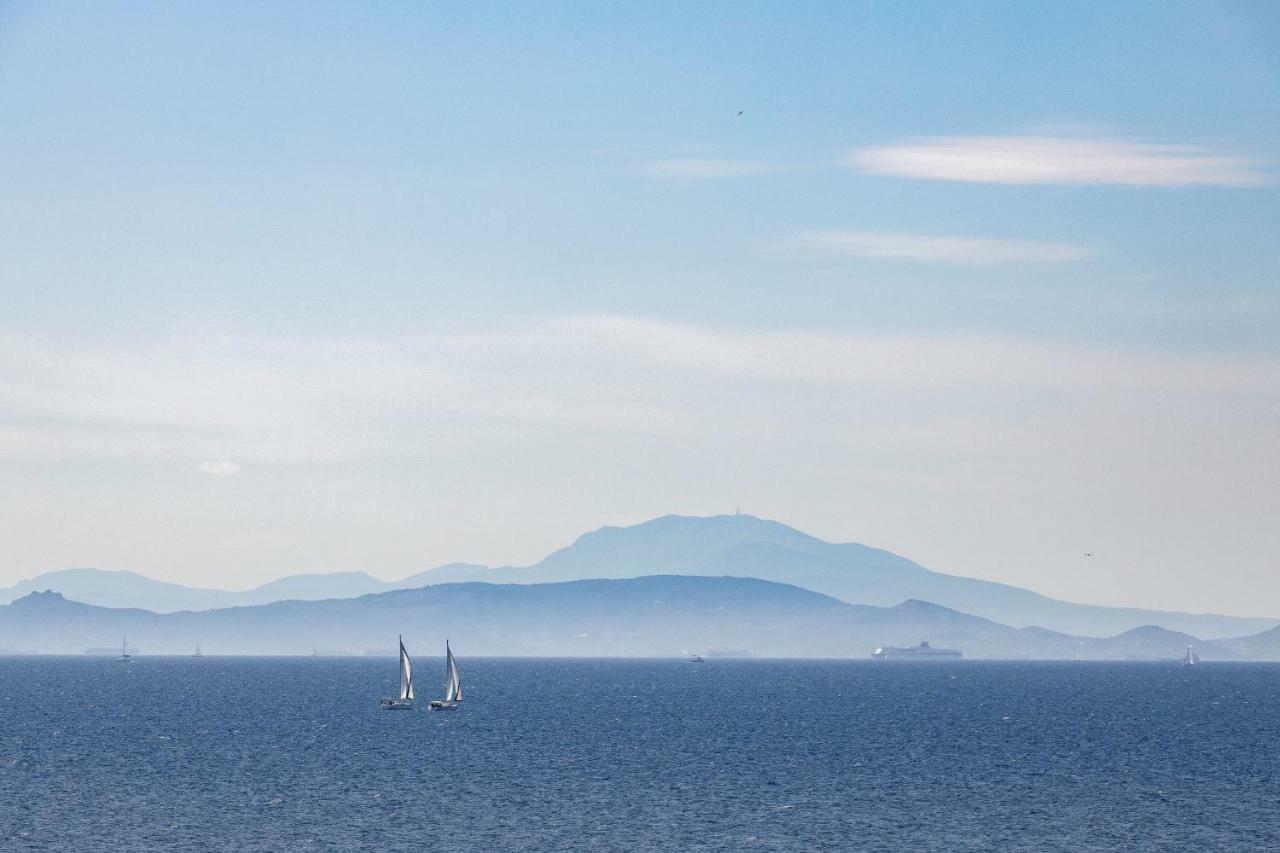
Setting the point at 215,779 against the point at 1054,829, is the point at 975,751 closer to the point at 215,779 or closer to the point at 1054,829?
the point at 1054,829

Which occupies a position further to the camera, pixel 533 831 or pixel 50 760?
pixel 50 760

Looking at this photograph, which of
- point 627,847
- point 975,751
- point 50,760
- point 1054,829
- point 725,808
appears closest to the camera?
point 627,847

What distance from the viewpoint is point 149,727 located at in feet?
603

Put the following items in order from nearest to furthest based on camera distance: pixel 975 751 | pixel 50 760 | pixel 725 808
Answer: pixel 725 808, pixel 50 760, pixel 975 751

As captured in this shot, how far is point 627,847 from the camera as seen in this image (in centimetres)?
9050

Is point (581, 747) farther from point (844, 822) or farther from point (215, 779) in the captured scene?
point (844, 822)

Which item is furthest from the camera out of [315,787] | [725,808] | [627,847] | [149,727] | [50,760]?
[149,727]

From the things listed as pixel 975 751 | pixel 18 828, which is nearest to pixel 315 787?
pixel 18 828

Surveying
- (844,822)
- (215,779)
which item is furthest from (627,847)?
(215,779)

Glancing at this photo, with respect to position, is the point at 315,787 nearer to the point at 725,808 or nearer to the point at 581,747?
the point at 725,808

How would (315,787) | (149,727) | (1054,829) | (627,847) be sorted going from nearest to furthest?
1. (627,847)
2. (1054,829)
3. (315,787)
4. (149,727)

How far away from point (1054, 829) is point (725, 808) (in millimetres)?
20865

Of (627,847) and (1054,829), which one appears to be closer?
(627,847)

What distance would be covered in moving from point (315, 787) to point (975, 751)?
214 ft
